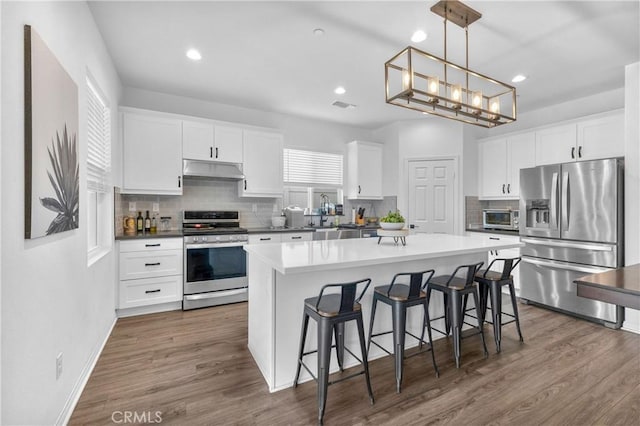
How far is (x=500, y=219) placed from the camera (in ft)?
15.7

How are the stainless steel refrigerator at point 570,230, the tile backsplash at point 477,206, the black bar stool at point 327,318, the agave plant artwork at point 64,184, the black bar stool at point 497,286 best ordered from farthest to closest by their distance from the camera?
1. the tile backsplash at point 477,206
2. the stainless steel refrigerator at point 570,230
3. the black bar stool at point 497,286
4. the black bar stool at point 327,318
5. the agave plant artwork at point 64,184

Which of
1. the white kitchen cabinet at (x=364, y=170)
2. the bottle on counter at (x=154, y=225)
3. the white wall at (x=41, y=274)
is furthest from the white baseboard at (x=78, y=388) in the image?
the white kitchen cabinet at (x=364, y=170)

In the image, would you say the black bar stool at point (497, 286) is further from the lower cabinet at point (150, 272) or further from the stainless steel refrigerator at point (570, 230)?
the lower cabinet at point (150, 272)

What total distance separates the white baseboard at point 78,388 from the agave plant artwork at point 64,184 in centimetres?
105

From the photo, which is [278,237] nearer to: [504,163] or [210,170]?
[210,170]

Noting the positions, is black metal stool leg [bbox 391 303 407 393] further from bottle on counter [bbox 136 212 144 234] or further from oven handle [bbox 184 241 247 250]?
bottle on counter [bbox 136 212 144 234]

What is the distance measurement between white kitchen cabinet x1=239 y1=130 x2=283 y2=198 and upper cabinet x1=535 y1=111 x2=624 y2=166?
3.82 m

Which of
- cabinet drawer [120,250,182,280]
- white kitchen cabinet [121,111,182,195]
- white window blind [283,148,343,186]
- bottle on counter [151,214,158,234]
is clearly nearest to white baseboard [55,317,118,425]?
cabinet drawer [120,250,182,280]

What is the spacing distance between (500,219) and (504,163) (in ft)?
2.95

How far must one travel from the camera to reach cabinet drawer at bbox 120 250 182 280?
136 inches

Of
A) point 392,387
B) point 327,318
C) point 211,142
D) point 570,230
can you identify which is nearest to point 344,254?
point 327,318

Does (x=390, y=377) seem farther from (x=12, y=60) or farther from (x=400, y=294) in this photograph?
(x=12, y=60)

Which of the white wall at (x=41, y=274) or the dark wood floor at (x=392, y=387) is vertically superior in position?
the white wall at (x=41, y=274)

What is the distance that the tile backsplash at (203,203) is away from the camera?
400 cm
